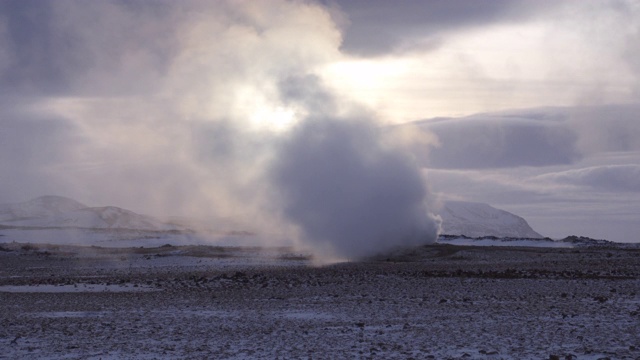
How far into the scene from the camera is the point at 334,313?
1027 inches

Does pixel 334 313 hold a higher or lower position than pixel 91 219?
lower

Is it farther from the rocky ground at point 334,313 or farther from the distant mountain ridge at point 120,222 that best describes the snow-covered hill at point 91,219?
the rocky ground at point 334,313

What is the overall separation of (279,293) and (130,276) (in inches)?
635

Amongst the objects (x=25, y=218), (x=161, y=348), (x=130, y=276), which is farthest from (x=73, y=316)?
(x=25, y=218)

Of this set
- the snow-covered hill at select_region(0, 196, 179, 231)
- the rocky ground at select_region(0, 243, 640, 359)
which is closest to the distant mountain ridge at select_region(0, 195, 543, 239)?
the snow-covered hill at select_region(0, 196, 179, 231)

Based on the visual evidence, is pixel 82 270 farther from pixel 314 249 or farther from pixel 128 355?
pixel 128 355

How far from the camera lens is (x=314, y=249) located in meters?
63.1

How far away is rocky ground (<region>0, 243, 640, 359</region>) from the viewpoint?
18.7 meters

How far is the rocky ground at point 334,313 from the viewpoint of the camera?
61.4 feet

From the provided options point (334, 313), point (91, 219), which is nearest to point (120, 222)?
point (91, 219)

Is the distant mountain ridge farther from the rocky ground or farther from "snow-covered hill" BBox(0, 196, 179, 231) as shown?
the rocky ground

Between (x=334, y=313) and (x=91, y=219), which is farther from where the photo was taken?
(x=91, y=219)

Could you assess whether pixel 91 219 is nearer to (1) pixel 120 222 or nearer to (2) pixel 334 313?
(1) pixel 120 222

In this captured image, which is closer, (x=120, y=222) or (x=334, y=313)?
(x=334, y=313)
